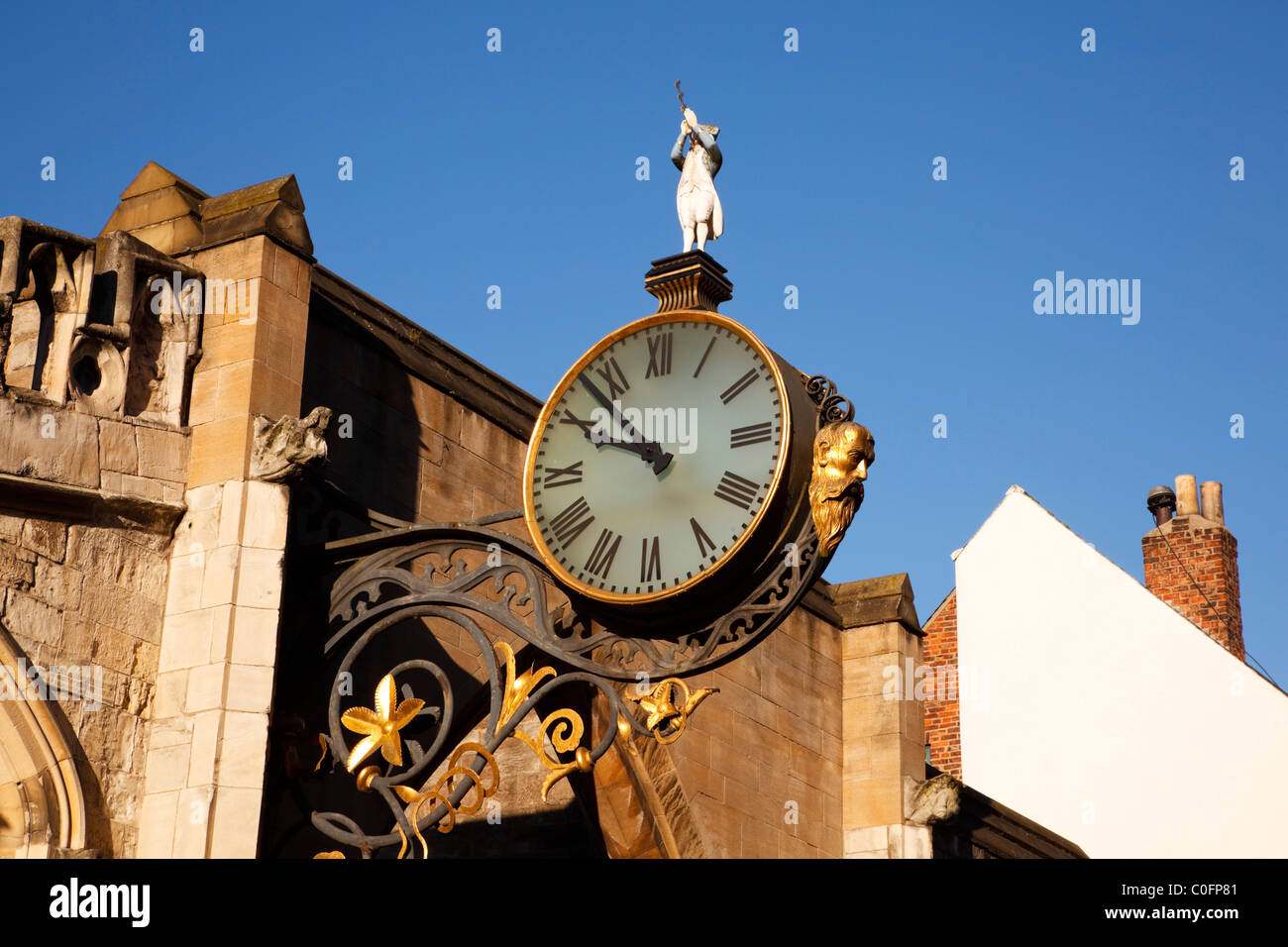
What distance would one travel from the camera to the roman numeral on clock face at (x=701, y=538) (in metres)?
7.60

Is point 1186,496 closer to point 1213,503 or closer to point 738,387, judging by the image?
point 1213,503

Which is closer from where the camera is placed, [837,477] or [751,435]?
[837,477]

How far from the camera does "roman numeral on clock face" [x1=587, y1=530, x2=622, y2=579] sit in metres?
7.83

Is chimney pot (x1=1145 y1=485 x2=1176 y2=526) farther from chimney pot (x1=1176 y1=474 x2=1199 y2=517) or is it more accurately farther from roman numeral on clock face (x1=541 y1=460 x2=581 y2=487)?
roman numeral on clock face (x1=541 y1=460 x2=581 y2=487)

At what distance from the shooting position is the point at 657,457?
25.9 feet

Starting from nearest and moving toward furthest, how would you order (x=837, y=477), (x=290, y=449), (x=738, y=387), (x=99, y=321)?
(x=837, y=477)
(x=738, y=387)
(x=290, y=449)
(x=99, y=321)

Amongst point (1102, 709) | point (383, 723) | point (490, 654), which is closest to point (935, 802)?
point (383, 723)

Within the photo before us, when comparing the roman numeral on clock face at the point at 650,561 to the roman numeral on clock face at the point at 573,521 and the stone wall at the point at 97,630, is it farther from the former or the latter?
the stone wall at the point at 97,630

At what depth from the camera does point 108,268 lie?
29.8ft

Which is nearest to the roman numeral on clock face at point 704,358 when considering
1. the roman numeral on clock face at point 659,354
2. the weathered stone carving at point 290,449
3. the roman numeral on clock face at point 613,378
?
the roman numeral on clock face at point 659,354

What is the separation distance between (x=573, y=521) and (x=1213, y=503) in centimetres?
1815

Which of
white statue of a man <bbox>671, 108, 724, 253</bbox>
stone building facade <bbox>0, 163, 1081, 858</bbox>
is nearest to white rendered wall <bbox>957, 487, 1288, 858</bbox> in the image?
stone building facade <bbox>0, 163, 1081, 858</bbox>

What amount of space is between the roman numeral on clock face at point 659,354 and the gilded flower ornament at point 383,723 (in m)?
1.80

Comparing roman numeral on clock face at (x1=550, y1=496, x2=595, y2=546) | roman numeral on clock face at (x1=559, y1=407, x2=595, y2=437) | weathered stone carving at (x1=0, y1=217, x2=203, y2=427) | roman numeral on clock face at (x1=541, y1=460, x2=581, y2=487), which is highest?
weathered stone carving at (x1=0, y1=217, x2=203, y2=427)
